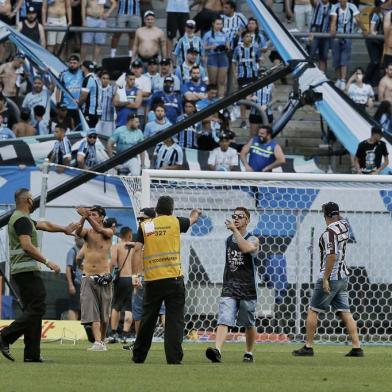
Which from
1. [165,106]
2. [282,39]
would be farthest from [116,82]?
A: [282,39]

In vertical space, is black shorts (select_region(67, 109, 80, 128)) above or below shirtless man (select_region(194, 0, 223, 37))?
below

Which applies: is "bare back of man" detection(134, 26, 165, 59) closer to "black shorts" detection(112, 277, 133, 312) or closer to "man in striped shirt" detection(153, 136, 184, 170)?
"man in striped shirt" detection(153, 136, 184, 170)

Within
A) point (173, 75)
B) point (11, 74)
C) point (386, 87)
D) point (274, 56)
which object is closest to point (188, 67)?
point (173, 75)

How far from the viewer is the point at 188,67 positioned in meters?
28.6

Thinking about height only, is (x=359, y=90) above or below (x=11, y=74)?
below

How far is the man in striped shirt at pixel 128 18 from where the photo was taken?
31.0 metres

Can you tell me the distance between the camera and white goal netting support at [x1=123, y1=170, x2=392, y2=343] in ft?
71.5

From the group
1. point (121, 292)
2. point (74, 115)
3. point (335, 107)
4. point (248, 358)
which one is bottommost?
point (248, 358)

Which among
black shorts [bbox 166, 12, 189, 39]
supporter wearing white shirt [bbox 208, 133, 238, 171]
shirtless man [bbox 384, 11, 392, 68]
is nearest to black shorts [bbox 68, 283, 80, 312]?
supporter wearing white shirt [bbox 208, 133, 238, 171]

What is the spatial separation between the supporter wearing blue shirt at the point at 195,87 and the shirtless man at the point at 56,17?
12.7ft

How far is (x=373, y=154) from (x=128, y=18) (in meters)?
8.61

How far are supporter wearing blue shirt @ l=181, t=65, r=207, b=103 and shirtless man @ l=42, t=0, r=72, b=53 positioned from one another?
12.7 feet

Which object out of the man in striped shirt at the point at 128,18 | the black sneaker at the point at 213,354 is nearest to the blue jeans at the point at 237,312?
the black sneaker at the point at 213,354

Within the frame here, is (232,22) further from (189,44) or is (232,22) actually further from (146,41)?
Answer: (146,41)
